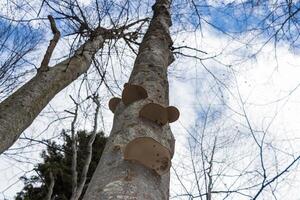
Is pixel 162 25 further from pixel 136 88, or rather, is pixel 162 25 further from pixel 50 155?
pixel 50 155

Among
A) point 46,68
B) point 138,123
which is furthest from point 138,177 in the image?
point 46,68

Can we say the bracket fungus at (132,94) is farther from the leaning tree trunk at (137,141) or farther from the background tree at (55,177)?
the background tree at (55,177)

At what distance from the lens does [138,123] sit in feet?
6.57

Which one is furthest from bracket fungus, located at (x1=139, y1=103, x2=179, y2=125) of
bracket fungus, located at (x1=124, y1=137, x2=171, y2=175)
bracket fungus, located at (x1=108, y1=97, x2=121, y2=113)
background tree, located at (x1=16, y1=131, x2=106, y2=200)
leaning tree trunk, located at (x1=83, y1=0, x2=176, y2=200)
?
background tree, located at (x1=16, y1=131, x2=106, y2=200)

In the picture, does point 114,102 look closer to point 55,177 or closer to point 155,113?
point 155,113

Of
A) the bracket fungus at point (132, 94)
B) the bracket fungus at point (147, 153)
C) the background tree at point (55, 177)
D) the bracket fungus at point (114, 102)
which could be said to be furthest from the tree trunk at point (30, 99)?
the background tree at point (55, 177)

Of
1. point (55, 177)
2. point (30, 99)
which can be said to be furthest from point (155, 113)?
point (55, 177)

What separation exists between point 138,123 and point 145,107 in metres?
0.09

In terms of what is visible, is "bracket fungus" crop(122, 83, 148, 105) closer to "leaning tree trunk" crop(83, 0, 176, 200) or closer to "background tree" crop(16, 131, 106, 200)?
"leaning tree trunk" crop(83, 0, 176, 200)

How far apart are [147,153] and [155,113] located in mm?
376

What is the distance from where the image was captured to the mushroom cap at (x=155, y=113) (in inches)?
80.0

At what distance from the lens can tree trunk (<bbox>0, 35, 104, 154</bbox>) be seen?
12.2 feet

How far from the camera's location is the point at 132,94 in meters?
2.24

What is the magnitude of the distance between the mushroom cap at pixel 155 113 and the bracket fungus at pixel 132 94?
7.8 inches
